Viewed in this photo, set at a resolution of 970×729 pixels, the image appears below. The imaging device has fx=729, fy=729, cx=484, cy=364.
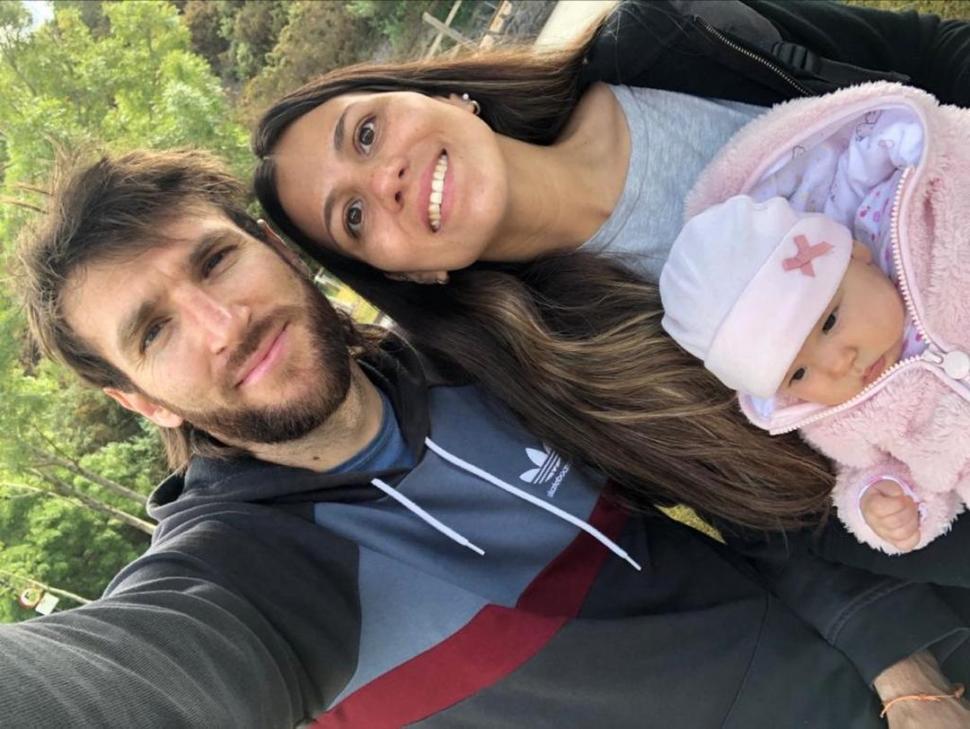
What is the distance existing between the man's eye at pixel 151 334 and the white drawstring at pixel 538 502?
2.79 feet

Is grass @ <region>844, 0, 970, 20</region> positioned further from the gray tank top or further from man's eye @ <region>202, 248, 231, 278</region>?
man's eye @ <region>202, 248, 231, 278</region>

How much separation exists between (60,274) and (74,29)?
10242 mm

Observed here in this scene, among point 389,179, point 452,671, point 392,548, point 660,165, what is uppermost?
point 660,165

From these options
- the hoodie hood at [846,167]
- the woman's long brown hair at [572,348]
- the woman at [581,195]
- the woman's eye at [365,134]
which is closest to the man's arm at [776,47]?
the woman at [581,195]

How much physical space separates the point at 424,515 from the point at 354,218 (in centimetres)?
103

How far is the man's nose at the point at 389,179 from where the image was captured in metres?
2.32

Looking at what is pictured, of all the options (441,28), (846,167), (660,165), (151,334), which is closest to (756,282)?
(846,167)

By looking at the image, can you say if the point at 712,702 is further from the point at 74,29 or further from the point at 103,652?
the point at 74,29

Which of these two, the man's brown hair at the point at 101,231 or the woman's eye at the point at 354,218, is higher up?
the woman's eye at the point at 354,218

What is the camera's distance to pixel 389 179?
7.60ft

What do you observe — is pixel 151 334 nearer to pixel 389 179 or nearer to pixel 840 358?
pixel 389 179

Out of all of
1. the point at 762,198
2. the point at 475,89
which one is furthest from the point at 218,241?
the point at 762,198

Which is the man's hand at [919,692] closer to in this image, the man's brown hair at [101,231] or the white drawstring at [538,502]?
the white drawstring at [538,502]

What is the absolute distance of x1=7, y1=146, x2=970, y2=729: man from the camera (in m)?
1.89
